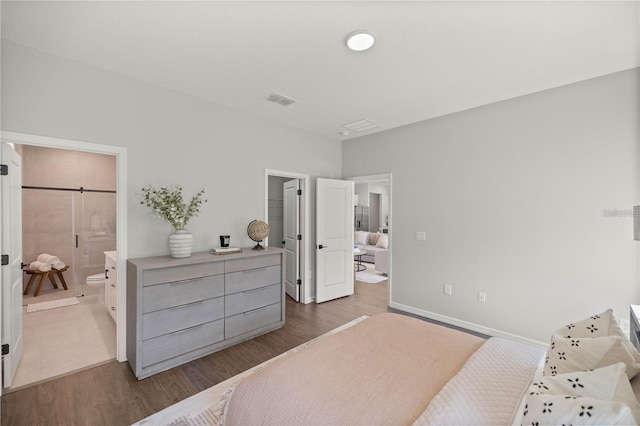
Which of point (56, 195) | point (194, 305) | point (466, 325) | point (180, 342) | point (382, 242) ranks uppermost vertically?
point (56, 195)

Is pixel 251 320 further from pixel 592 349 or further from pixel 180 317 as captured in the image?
pixel 592 349

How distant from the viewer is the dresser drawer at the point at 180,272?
247cm

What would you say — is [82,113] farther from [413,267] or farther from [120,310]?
[413,267]

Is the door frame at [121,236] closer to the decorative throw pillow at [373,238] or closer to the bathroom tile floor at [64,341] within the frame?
the bathroom tile floor at [64,341]

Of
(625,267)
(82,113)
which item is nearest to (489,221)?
(625,267)

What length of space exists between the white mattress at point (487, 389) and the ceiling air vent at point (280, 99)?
2.92 m

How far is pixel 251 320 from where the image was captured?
3.18 m

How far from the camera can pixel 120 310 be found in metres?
2.69

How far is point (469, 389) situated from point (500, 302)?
2.51 meters

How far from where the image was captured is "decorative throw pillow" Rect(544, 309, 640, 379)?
1129 millimetres

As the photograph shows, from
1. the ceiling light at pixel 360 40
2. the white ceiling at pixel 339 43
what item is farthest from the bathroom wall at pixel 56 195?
the ceiling light at pixel 360 40

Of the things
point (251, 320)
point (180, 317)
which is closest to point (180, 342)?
point (180, 317)

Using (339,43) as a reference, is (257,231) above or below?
below

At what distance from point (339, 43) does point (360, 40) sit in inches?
6.4
